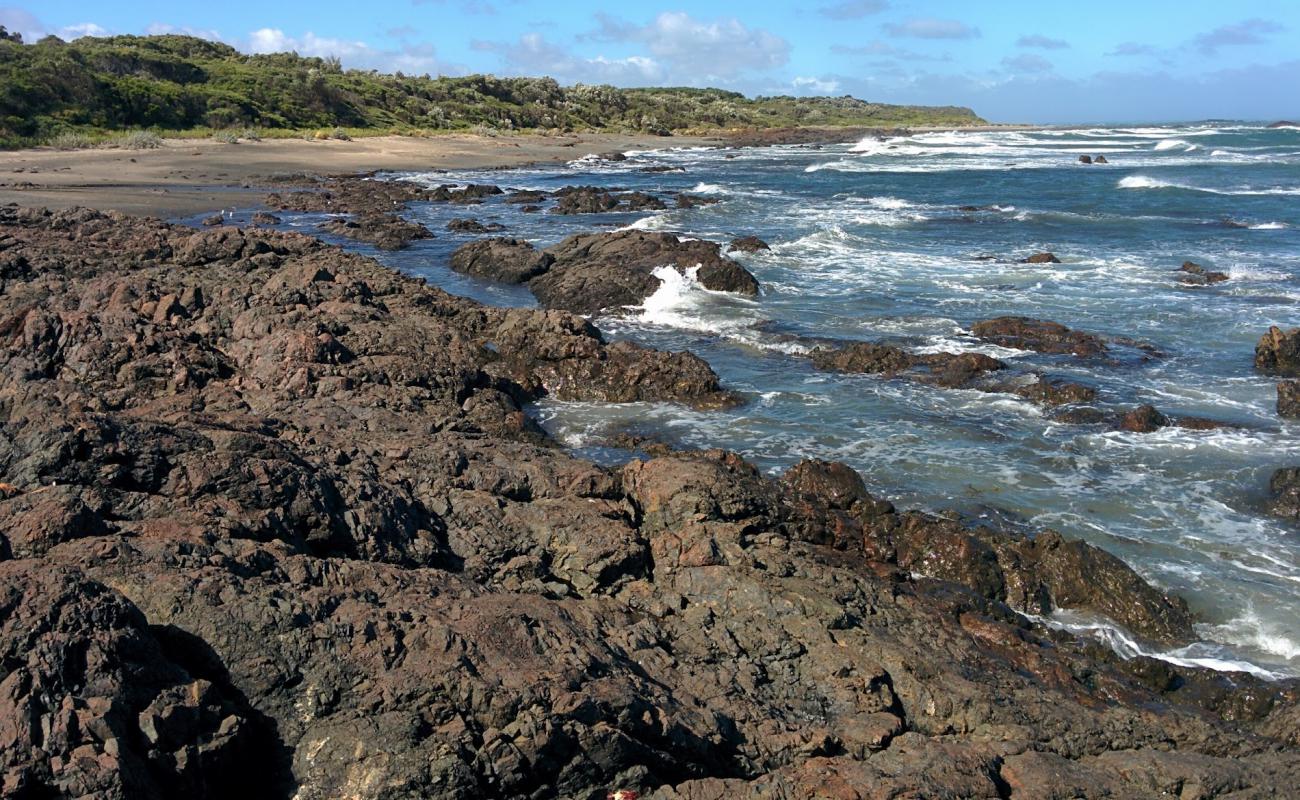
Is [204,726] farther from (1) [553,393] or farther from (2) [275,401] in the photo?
(1) [553,393]

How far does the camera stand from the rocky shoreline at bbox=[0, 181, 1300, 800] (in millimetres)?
4043

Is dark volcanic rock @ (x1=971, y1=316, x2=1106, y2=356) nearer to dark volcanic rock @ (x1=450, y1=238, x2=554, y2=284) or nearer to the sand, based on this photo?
dark volcanic rock @ (x1=450, y1=238, x2=554, y2=284)

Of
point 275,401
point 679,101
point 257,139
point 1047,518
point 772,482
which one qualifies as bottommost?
point 1047,518

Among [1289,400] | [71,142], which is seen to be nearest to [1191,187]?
[1289,400]

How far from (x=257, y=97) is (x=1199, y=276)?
56.1 m

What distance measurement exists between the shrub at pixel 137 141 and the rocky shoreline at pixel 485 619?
38795 millimetres

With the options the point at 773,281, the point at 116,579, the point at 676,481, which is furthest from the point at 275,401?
the point at 773,281

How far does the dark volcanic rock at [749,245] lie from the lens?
86.6 feet

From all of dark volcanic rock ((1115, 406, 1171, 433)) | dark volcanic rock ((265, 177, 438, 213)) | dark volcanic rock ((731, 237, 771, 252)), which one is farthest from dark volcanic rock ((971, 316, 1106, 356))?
dark volcanic rock ((265, 177, 438, 213))

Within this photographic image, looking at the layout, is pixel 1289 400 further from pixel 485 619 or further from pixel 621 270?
pixel 485 619

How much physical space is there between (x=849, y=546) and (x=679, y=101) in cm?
11473

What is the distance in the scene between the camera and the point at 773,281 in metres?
23.0

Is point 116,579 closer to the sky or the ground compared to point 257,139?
closer to the ground

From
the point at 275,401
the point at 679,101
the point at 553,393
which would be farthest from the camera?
the point at 679,101
